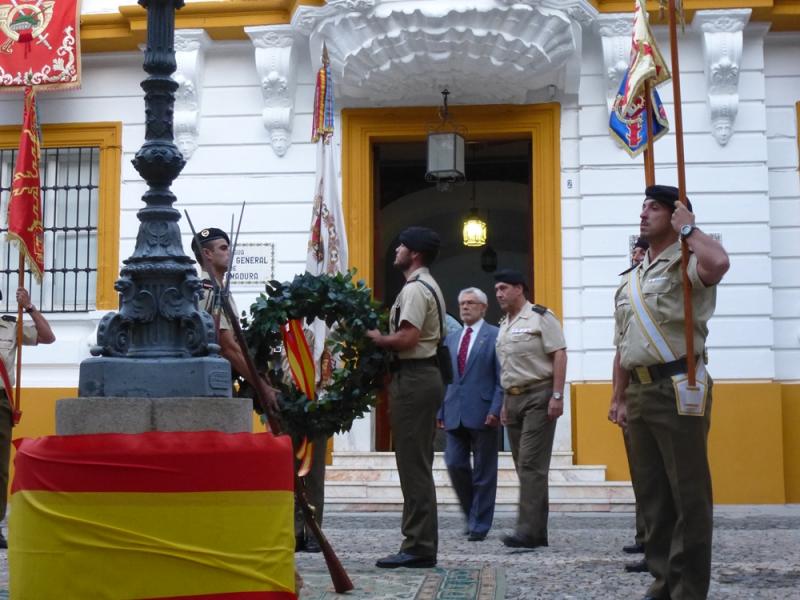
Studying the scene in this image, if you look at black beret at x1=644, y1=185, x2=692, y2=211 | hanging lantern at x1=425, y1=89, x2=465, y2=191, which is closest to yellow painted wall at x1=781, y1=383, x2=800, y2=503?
hanging lantern at x1=425, y1=89, x2=465, y2=191

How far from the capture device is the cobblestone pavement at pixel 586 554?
634 centimetres

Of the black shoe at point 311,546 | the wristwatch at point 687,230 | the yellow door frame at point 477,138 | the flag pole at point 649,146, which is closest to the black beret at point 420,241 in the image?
the flag pole at point 649,146

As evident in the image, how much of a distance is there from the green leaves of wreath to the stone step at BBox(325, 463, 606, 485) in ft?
17.9

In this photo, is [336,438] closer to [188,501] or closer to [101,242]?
[101,242]

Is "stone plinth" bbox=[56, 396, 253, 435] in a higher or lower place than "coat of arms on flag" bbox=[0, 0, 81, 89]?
lower

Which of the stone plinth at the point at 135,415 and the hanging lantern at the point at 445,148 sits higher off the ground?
the hanging lantern at the point at 445,148

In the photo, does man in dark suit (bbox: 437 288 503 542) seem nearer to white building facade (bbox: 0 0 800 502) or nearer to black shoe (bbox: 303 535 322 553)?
black shoe (bbox: 303 535 322 553)

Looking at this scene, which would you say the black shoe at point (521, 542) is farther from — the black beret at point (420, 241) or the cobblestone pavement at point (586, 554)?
the black beret at point (420, 241)

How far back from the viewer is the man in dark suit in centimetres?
928

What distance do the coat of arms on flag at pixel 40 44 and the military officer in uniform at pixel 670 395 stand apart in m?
9.37

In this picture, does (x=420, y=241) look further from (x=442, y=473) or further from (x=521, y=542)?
(x=442, y=473)

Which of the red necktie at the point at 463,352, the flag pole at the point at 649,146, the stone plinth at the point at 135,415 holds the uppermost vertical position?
the flag pole at the point at 649,146

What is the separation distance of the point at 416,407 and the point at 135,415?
2681 mm

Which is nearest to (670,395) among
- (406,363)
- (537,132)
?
(406,363)
